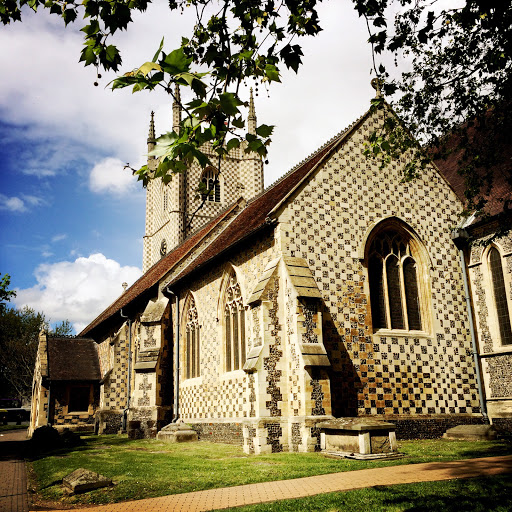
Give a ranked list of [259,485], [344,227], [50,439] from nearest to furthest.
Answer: [259,485] → [344,227] → [50,439]

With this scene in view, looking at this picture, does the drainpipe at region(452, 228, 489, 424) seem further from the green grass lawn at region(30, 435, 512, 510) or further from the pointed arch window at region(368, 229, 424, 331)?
the green grass lawn at region(30, 435, 512, 510)

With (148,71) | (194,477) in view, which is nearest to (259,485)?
(194,477)

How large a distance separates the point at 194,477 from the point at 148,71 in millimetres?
7283

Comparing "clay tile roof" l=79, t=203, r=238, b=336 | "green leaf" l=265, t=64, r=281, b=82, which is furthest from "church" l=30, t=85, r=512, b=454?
"green leaf" l=265, t=64, r=281, b=82

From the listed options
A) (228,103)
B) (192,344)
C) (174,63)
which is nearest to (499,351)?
(192,344)

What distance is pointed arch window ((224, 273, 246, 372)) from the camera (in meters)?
16.1

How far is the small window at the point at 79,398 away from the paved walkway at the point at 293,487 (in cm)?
1805

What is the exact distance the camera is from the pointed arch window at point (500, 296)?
15461 mm

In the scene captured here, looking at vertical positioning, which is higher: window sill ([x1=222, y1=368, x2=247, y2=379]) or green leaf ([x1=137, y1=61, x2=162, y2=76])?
green leaf ([x1=137, y1=61, x2=162, y2=76])

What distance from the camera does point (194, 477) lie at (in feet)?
29.3

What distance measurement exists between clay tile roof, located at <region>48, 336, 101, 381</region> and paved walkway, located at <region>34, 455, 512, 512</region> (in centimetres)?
2092

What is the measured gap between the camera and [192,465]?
34.4ft

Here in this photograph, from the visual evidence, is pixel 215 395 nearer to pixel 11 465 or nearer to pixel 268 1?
pixel 11 465

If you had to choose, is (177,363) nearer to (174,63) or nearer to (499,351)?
(499,351)
